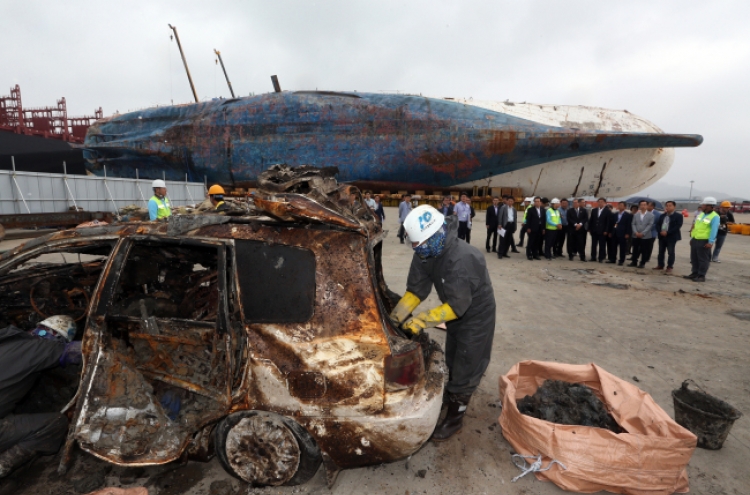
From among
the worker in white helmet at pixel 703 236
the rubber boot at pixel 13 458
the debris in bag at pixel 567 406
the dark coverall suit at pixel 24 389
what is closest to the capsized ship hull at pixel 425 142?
the worker in white helmet at pixel 703 236

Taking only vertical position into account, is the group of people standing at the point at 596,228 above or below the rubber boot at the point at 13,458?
above

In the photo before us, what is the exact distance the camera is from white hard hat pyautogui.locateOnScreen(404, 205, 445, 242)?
8.54ft

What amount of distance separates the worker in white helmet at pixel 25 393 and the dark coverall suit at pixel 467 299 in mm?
2499

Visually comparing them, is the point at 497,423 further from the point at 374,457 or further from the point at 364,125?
the point at 364,125

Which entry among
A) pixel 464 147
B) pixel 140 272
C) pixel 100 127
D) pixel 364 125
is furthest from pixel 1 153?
pixel 464 147

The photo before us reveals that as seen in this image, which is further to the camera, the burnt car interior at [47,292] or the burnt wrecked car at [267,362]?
the burnt car interior at [47,292]

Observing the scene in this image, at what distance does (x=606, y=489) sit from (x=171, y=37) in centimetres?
3753

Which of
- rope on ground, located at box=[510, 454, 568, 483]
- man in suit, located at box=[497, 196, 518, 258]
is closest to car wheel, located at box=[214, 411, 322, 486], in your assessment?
rope on ground, located at box=[510, 454, 568, 483]

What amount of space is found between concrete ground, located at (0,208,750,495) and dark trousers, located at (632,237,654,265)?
31 centimetres

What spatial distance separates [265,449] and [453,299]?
152 centimetres

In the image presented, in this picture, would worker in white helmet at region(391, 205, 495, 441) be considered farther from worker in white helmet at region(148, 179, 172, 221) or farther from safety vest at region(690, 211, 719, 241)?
safety vest at region(690, 211, 719, 241)

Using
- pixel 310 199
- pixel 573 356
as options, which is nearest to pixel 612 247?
pixel 573 356

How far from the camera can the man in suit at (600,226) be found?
381 inches

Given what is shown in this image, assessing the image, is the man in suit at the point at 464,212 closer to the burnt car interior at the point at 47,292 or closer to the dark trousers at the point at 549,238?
the dark trousers at the point at 549,238
